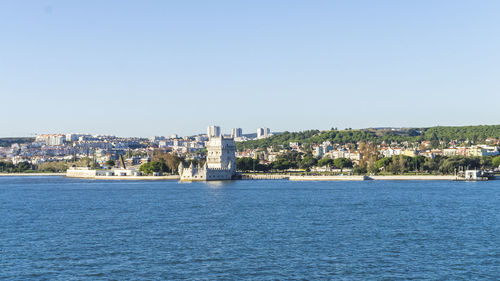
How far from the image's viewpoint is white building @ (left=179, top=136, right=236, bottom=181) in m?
75.1

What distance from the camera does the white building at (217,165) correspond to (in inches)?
2958

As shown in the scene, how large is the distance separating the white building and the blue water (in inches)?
1499

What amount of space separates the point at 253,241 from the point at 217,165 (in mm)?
57509

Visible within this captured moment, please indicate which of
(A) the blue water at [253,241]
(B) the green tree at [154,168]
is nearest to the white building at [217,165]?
(B) the green tree at [154,168]

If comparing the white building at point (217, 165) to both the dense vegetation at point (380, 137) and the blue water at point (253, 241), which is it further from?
the dense vegetation at point (380, 137)

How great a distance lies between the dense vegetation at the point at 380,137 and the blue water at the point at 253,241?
4054 inches

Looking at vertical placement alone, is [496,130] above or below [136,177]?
above

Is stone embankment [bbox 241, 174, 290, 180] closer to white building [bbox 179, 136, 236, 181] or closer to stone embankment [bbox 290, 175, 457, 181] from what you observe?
white building [bbox 179, 136, 236, 181]

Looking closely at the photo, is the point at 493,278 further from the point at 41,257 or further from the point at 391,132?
the point at 391,132

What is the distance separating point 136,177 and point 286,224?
63.6 metres

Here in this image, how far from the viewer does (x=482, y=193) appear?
46.1 metres

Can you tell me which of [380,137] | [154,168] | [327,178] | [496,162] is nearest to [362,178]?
[327,178]

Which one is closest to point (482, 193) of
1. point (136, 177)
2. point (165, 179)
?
point (165, 179)

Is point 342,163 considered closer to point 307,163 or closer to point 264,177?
point 307,163
